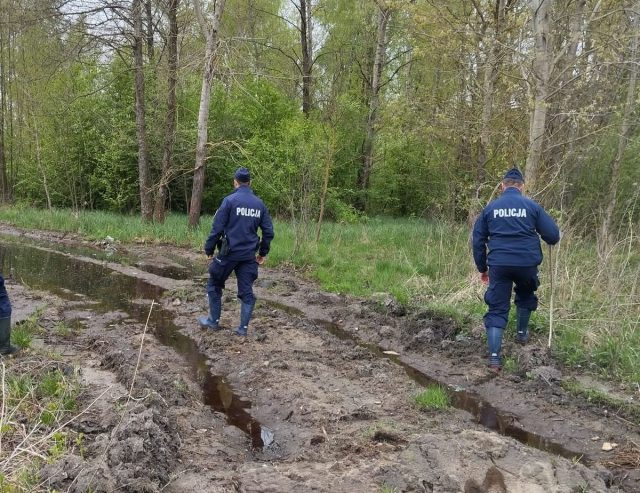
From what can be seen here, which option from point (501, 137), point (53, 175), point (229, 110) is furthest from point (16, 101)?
point (501, 137)

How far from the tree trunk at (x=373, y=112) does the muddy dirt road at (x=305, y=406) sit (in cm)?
1524

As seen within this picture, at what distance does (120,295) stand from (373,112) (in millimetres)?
16496

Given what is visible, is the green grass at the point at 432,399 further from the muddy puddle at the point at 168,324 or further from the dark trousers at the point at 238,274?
the dark trousers at the point at 238,274

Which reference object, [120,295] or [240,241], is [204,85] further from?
[240,241]

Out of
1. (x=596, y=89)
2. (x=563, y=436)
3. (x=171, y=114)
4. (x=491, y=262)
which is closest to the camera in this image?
(x=563, y=436)

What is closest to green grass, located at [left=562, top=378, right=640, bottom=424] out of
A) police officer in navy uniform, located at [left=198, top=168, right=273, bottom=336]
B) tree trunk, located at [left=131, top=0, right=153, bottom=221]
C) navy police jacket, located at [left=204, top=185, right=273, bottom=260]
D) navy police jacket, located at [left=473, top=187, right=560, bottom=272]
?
navy police jacket, located at [left=473, top=187, right=560, bottom=272]

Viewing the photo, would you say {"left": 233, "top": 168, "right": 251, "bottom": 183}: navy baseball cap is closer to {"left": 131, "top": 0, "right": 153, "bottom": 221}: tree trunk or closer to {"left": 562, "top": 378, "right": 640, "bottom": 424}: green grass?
{"left": 562, "top": 378, "right": 640, "bottom": 424}: green grass

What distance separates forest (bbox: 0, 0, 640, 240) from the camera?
11.0m

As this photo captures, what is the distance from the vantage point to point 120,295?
9.47 m

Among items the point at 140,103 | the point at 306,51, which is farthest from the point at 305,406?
the point at 306,51

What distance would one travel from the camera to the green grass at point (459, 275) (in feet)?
21.1

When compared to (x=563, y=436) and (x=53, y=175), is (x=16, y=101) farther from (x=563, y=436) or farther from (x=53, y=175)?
(x=563, y=436)

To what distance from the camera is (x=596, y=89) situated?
12445mm

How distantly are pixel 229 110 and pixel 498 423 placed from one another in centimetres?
1894
